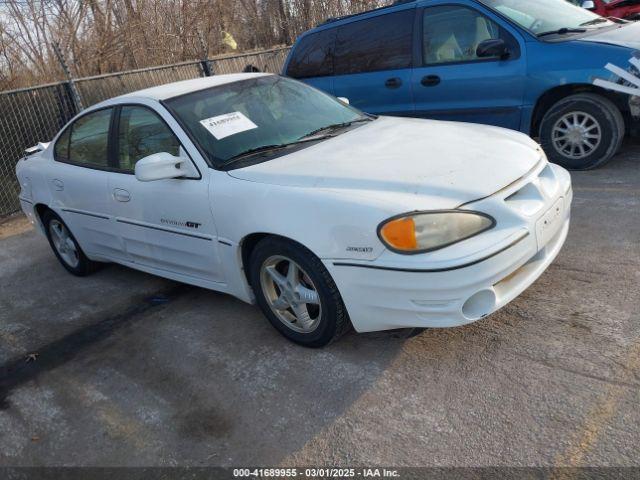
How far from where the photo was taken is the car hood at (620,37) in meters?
5.09

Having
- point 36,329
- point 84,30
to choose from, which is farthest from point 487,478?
point 84,30

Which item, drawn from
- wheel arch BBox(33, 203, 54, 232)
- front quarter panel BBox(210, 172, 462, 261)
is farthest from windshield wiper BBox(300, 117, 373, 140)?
wheel arch BBox(33, 203, 54, 232)

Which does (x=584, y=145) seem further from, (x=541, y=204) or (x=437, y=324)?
(x=437, y=324)

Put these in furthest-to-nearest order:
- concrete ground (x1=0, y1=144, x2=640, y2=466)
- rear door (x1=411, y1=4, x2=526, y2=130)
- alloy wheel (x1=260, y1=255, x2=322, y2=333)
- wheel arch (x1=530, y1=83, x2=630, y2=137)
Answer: rear door (x1=411, y1=4, x2=526, y2=130)
wheel arch (x1=530, y1=83, x2=630, y2=137)
alloy wheel (x1=260, y1=255, x2=322, y2=333)
concrete ground (x1=0, y1=144, x2=640, y2=466)

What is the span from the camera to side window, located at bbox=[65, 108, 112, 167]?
172 inches

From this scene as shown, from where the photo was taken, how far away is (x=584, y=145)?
5.46 meters

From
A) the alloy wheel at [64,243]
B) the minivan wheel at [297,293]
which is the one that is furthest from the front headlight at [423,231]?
the alloy wheel at [64,243]

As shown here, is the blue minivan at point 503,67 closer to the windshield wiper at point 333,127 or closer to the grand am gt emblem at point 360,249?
the windshield wiper at point 333,127

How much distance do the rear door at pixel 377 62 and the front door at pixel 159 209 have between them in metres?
3.21

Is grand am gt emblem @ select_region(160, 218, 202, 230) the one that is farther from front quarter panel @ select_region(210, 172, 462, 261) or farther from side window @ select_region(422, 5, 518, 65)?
side window @ select_region(422, 5, 518, 65)

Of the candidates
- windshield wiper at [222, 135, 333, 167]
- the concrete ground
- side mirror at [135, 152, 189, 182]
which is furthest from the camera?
windshield wiper at [222, 135, 333, 167]

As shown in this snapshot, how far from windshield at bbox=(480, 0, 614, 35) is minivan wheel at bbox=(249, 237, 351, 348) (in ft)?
12.6

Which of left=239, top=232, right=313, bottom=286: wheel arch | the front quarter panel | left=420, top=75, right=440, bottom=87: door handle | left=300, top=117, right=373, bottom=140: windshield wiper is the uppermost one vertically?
left=300, top=117, right=373, bottom=140: windshield wiper

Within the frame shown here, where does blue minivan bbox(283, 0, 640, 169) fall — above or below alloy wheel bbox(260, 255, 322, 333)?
above
